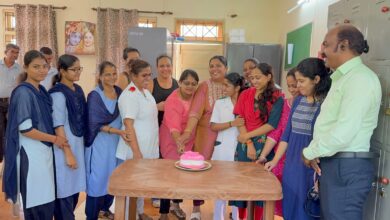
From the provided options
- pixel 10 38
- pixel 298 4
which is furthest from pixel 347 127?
pixel 10 38

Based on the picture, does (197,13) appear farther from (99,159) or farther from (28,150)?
(28,150)

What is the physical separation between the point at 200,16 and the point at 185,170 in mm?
4372

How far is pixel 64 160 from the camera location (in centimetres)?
204

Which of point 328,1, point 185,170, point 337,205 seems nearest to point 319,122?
point 337,205

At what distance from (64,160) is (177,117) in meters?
0.83

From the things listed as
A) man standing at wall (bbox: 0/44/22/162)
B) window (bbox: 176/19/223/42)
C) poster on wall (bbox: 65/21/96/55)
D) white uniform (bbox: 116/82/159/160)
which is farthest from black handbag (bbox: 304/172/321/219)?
poster on wall (bbox: 65/21/96/55)

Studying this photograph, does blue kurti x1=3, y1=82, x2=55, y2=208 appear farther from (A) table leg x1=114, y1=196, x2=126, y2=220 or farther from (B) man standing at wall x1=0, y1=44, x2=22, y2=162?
(B) man standing at wall x1=0, y1=44, x2=22, y2=162

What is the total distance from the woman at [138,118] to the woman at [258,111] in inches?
24.9

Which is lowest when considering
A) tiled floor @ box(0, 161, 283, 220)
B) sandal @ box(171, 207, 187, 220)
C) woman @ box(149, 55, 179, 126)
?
tiled floor @ box(0, 161, 283, 220)

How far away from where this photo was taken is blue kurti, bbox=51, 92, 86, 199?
78.2 inches

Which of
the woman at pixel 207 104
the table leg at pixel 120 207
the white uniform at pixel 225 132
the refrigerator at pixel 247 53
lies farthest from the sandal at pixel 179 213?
the refrigerator at pixel 247 53

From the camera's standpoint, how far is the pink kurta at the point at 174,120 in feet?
7.68

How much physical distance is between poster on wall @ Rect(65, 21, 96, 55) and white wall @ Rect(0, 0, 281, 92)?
3.5 inches

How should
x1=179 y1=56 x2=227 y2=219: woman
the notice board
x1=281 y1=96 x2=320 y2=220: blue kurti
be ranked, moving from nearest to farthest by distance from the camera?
x1=281 y1=96 x2=320 y2=220: blue kurti → x1=179 y1=56 x2=227 y2=219: woman → the notice board
